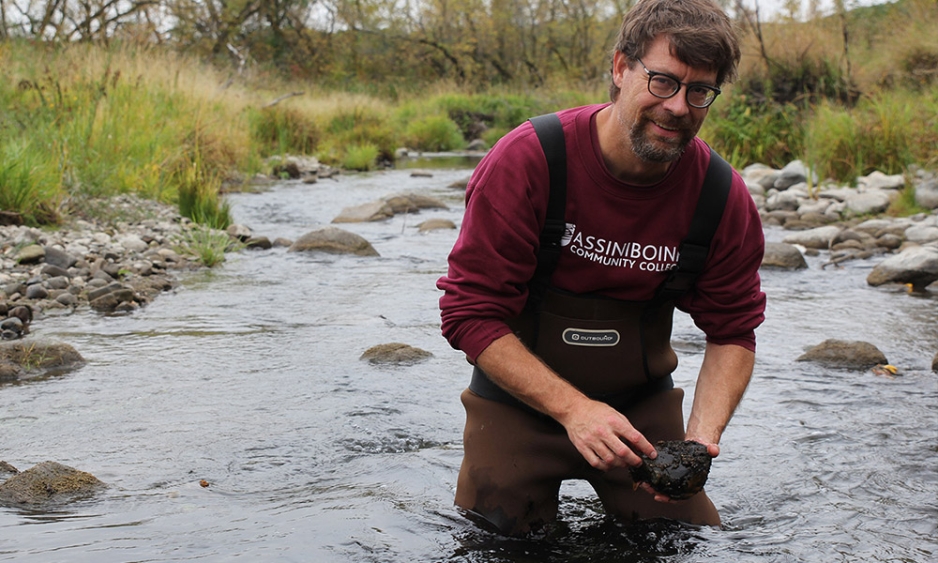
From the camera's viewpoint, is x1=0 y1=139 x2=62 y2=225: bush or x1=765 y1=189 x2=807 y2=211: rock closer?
x1=0 y1=139 x2=62 y2=225: bush

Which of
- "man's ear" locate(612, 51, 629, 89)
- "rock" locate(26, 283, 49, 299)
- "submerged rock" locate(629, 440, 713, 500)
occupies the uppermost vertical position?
"man's ear" locate(612, 51, 629, 89)

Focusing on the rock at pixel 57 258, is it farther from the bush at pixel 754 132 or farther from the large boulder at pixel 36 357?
the bush at pixel 754 132

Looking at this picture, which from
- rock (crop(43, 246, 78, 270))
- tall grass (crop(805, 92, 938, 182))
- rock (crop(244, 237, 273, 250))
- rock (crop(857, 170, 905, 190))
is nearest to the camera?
rock (crop(43, 246, 78, 270))

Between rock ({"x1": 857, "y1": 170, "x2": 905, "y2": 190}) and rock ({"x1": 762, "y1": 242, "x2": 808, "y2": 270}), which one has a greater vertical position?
rock ({"x1": 857, "y1": 170, "x2": 905, "y2": 190})

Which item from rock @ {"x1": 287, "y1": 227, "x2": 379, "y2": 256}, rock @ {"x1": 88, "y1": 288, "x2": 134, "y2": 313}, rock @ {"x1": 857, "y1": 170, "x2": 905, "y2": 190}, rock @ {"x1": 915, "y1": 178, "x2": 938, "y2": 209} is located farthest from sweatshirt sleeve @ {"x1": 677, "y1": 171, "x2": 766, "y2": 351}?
rock @ {"x1": 857, "y1": 170, "x2": 905, "y2": 190}

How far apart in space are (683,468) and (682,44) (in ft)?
3.82

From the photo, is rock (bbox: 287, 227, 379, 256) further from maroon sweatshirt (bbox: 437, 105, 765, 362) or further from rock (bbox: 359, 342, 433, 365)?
maroon sweatshirt (bbox: 437, 105, 765, 362)

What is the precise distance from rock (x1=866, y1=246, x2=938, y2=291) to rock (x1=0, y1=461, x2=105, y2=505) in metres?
6.57

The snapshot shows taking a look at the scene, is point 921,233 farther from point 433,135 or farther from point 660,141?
point 433,135

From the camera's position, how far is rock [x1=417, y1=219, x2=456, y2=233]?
11.2 meters

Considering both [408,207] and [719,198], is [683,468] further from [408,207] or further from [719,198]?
[408,207]

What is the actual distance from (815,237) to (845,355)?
4902 mm

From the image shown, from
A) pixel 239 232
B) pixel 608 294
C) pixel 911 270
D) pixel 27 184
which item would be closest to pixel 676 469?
pixel 608 294

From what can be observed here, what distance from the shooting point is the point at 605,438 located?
8.75ft
